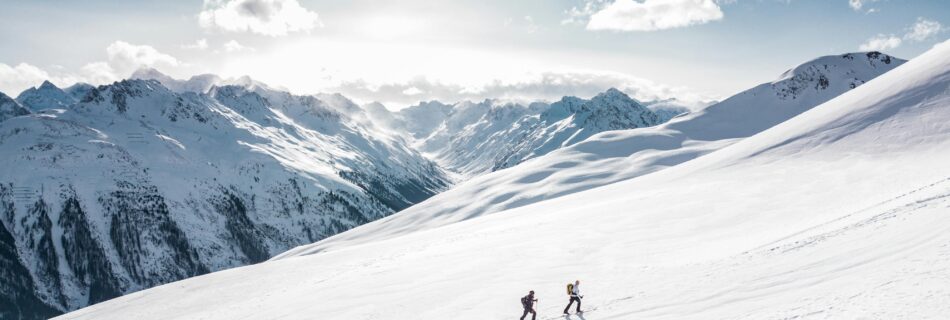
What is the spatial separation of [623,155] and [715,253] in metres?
129

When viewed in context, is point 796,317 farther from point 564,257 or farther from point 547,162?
point 547,162

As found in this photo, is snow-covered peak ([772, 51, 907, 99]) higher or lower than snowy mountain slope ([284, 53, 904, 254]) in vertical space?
higher

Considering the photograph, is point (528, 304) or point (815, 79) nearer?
point (528, 304)

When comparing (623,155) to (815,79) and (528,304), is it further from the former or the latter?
(528,304)

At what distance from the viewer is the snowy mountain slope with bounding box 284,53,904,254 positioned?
119 meters

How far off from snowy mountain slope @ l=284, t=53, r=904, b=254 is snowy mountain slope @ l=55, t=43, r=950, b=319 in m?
57.8

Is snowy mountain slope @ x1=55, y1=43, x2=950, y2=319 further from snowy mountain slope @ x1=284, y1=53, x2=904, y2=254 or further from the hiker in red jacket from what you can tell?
snowy mountain slope @ x1=284, y1=53, x2=904, y2=254

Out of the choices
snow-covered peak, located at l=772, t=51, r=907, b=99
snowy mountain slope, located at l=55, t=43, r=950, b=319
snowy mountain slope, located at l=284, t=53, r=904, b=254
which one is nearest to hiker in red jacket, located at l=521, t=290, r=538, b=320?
snowy mountain slope, located at l=55, t=43, r=950, b=319

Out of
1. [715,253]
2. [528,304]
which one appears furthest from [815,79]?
[528,304]

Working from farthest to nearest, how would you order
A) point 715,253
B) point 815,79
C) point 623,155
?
1. point 815,79
2. point 623,155
3. point 715,253

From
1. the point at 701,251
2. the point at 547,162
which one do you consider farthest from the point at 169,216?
the point at 701,251

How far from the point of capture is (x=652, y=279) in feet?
82.5

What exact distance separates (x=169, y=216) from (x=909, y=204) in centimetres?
21408

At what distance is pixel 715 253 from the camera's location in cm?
2766
